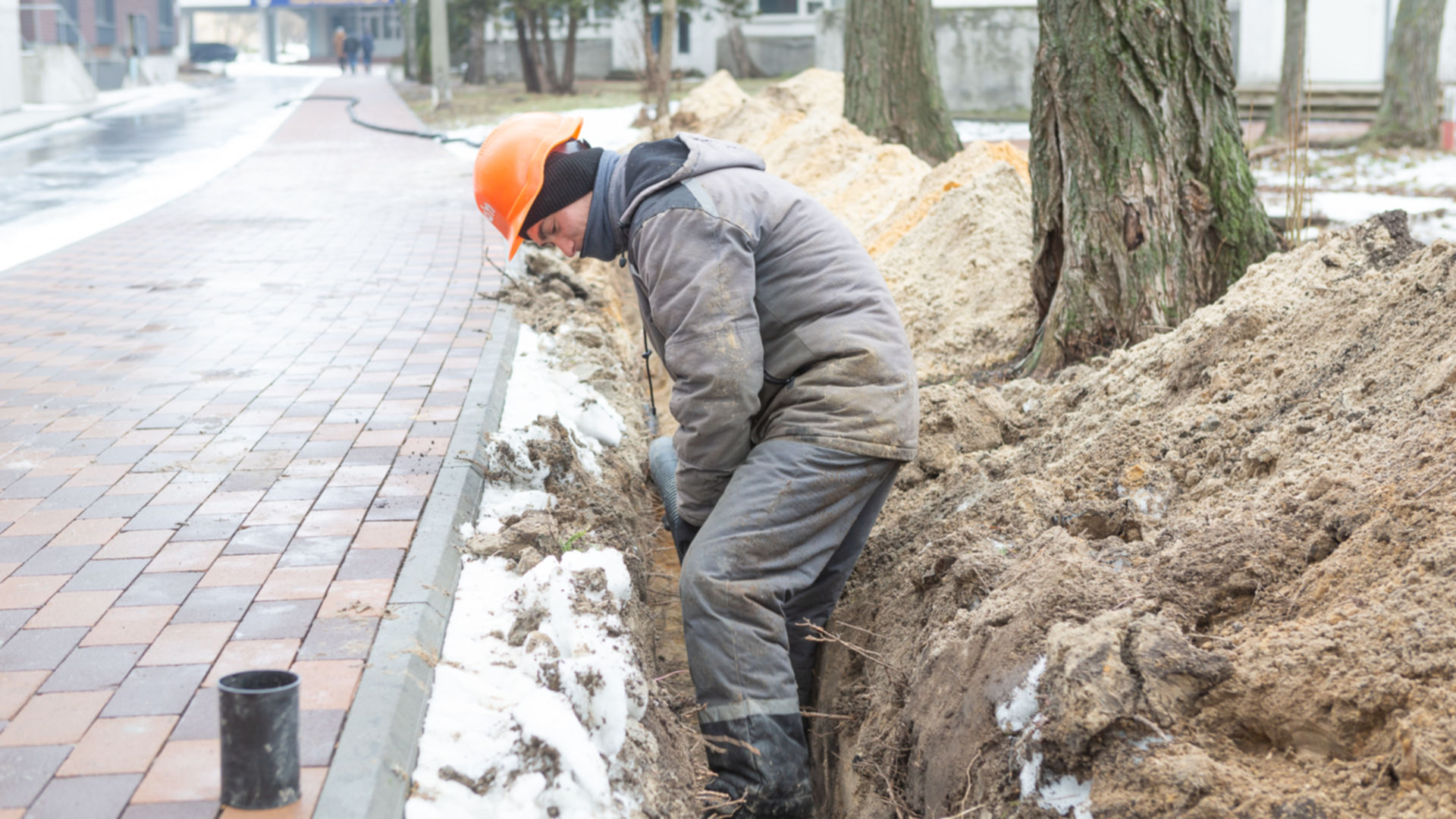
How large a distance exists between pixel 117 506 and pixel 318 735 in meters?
1.71

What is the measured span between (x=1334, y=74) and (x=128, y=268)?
2198 cm

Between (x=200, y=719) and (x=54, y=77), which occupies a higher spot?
(x=54, y=77)

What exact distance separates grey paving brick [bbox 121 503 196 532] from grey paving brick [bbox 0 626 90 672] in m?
0.66

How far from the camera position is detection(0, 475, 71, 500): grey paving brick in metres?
3.81

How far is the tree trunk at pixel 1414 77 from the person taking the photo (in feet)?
47.1

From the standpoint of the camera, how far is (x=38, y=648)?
283 cm

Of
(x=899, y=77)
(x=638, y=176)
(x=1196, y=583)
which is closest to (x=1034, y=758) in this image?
(x=1196, y=583)

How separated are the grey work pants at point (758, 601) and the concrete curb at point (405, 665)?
707 mm

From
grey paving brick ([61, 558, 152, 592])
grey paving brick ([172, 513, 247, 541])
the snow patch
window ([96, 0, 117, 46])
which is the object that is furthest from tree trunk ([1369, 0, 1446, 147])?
window ([96, 0, 117, 46])

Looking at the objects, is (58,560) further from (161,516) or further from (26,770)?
(26,770)

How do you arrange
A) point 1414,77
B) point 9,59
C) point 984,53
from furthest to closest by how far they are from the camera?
point 9,59
point 984,53
point 1414,77

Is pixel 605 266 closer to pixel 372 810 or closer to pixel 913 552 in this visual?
pixel 913 552

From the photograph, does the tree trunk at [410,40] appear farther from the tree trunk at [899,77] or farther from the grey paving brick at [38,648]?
the grey paving brick at [38,648]

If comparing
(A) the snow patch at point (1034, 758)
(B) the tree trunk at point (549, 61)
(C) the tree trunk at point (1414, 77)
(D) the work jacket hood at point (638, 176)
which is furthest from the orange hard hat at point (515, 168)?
(B) the tree trunk at point (549, 61)
